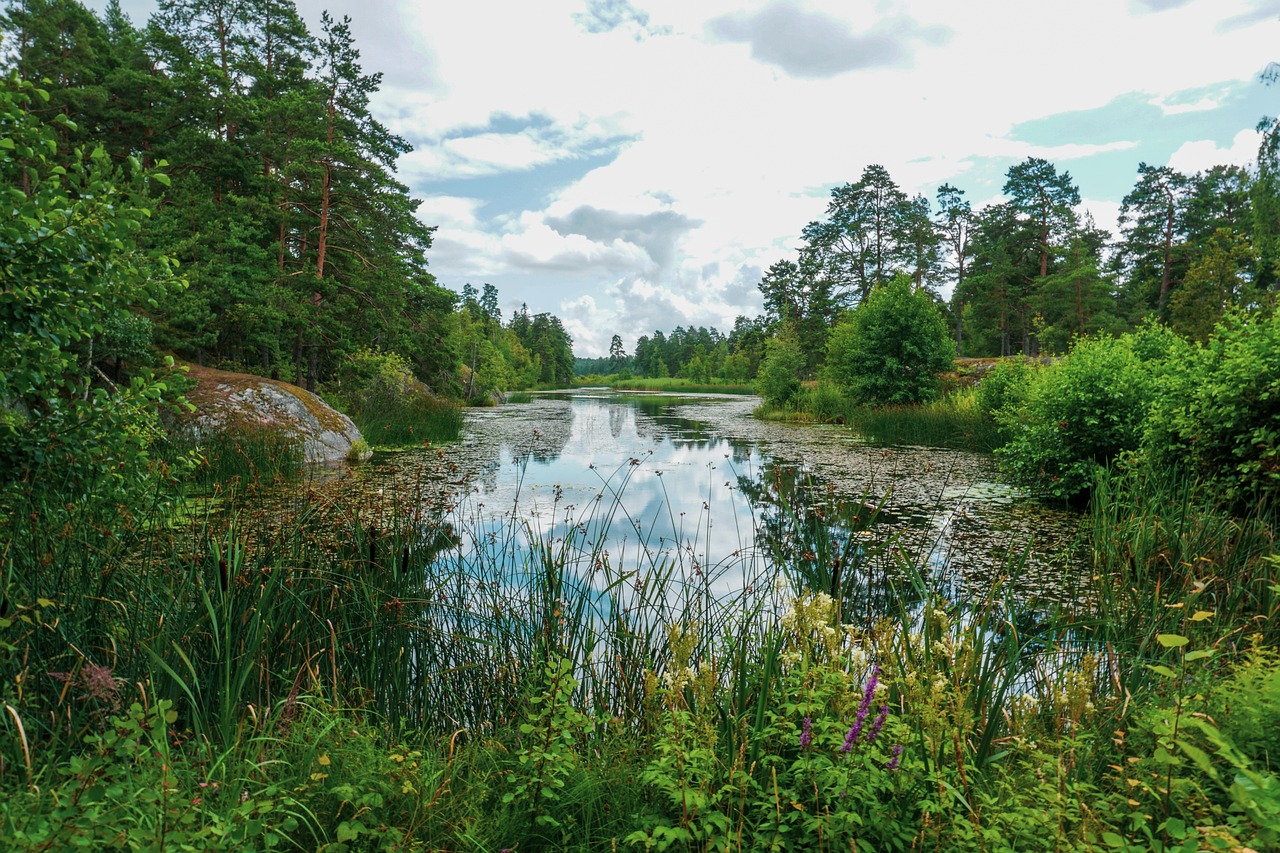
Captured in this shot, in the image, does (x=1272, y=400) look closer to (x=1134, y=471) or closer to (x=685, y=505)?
(x=1134, y=471)

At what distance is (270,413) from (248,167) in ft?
28.7

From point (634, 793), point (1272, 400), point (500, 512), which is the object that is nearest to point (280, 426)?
→ point (500, 512)

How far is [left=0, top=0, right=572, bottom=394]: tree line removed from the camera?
12133 millimetres

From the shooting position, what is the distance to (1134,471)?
4777mm

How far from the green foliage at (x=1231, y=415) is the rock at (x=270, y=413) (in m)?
9.44

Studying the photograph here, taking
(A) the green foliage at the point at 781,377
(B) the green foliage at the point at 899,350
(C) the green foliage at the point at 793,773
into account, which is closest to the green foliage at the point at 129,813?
(C) the green foliage at the point at 793,773

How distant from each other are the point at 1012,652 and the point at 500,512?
183 inches

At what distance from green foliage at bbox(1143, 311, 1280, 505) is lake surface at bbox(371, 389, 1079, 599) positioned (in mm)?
1096

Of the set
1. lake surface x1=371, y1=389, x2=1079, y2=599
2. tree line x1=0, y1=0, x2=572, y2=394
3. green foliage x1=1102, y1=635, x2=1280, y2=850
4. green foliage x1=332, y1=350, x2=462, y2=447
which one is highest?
tree line x1=0, y1=0, x2=572, y2=394

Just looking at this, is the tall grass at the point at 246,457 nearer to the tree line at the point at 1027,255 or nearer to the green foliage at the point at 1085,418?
the green foliage at the point at 1085,418

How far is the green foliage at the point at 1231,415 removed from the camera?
3.96 m

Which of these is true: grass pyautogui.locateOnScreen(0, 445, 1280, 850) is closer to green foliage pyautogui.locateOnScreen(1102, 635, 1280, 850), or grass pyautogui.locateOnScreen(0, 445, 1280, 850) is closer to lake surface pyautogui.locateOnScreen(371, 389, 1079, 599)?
green foliage pyautogui.locateOnScreen(1102, 635, 1280, 850)

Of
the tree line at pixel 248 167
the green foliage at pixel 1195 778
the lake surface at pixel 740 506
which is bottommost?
the lake surface at pixel 740 506

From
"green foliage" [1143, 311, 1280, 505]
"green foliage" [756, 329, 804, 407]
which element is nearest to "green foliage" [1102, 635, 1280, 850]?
"green foliage" [1143, 311, 1280, 505]
